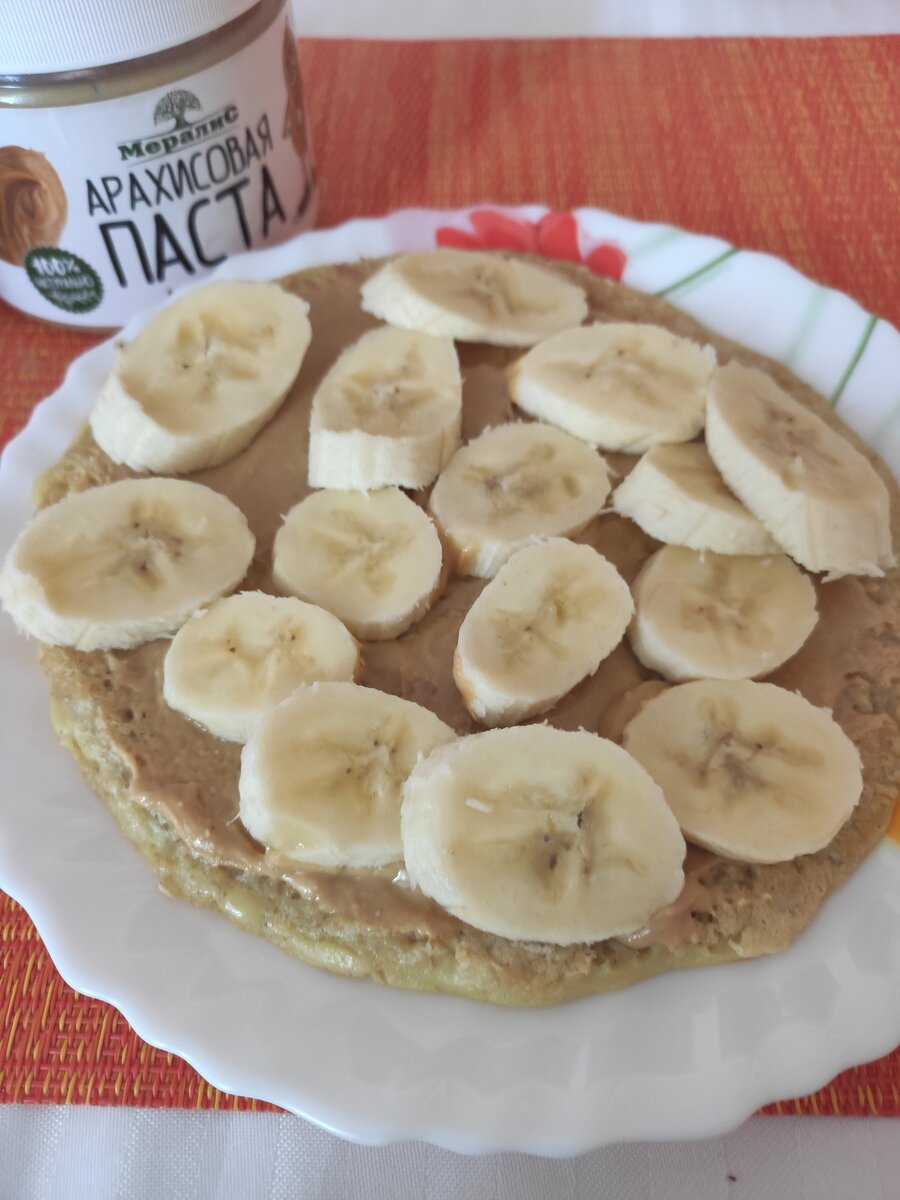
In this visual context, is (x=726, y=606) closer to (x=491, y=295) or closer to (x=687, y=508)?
(x=687, y=508)

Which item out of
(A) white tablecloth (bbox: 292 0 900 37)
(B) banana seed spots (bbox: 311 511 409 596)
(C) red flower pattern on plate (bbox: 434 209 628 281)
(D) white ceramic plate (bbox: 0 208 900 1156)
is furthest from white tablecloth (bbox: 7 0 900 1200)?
(A) white tablecloth (bbox: 292 0 900 37)

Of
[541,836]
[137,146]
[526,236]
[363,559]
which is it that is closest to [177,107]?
[137,146]

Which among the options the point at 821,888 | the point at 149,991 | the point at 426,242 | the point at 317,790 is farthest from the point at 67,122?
the point at 821,888

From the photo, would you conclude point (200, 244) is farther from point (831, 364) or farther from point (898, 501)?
point (898, 501)

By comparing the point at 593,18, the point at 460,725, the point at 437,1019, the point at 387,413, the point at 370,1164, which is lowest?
the point at 370,1164

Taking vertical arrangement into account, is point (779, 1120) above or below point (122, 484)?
below
